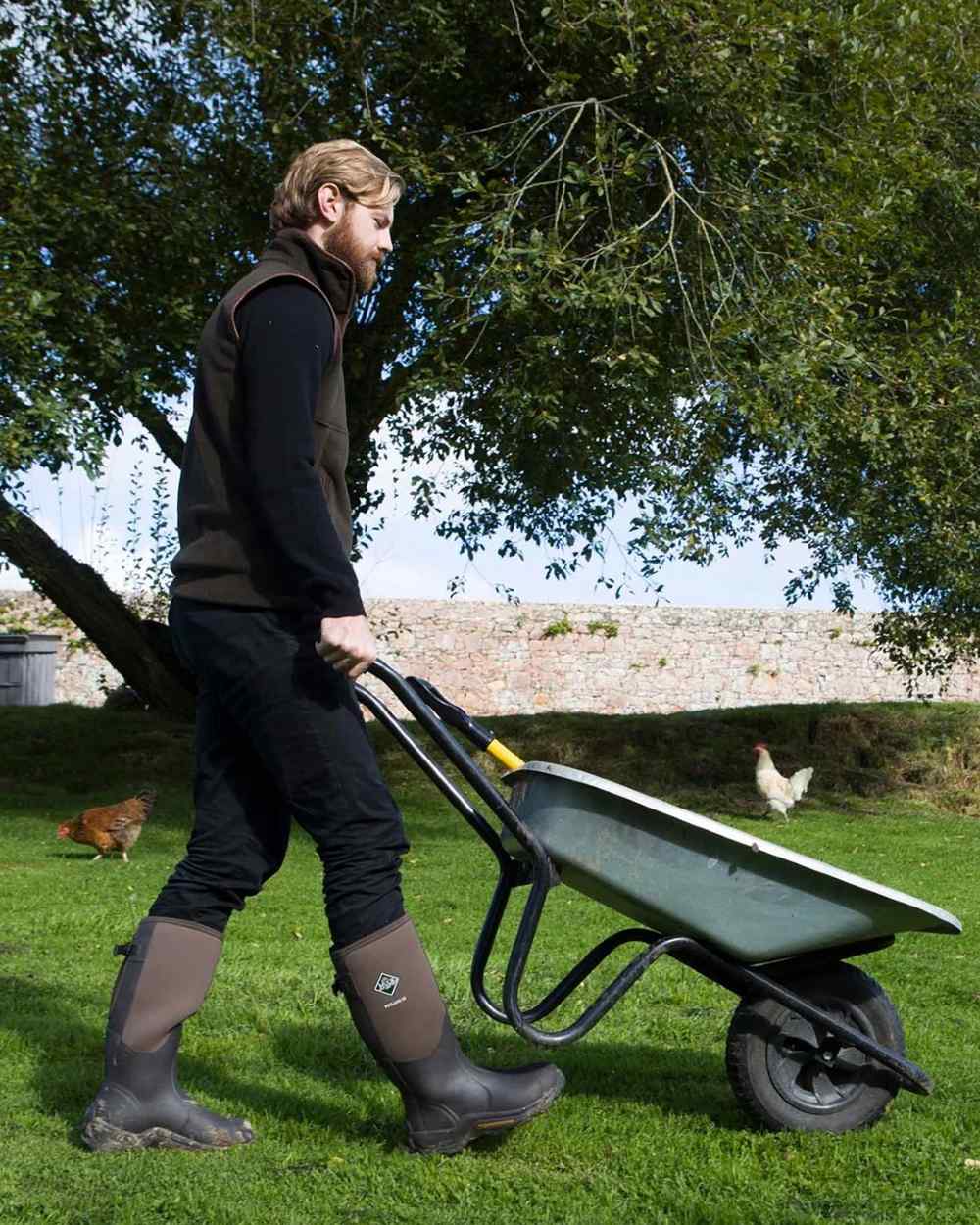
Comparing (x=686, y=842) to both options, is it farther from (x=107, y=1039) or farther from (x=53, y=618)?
(x=53, y=618)

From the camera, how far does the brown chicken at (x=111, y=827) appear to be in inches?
402

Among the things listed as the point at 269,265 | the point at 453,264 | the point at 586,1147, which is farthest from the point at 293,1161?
the point at 453,264

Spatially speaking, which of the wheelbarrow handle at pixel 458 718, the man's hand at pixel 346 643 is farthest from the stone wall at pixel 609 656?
the man's hand at pixel 346 643

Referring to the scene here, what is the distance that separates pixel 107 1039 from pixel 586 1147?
105 centimetres

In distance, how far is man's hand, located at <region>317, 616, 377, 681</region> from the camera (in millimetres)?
2875

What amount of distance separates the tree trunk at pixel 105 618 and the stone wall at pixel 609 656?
7525 mm

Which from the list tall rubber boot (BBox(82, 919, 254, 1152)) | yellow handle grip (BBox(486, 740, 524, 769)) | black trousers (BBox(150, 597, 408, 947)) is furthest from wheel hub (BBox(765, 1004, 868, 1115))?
tall rubber boot (BBox(82, 919, 254, 1152))

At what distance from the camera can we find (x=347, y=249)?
3.19 meters

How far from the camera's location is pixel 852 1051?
3.37 m

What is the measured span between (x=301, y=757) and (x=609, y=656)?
2014 centimetres

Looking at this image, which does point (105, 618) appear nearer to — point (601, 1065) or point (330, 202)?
point (601, 1065)

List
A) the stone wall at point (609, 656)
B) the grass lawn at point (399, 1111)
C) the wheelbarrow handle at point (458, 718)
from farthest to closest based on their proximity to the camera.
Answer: the stone wall at point (609, 656), the wheelbarrow handle at point (458, 718), the grass lawn at point (399, 1111)

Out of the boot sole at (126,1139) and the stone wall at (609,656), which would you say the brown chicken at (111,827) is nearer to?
the boot sole at (126,1139)

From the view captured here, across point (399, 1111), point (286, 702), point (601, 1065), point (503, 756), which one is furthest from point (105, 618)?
point (286, 702)
